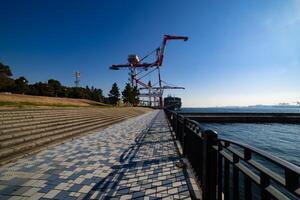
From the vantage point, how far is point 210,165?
9.41 feet

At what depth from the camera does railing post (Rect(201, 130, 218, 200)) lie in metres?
2.76

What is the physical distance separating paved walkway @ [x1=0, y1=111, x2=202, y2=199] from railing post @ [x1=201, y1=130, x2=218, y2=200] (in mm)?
569

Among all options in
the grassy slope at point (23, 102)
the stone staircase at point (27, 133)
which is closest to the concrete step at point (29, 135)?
the stone staircase at point (27, 133)

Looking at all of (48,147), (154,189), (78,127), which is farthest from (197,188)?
(78,127)

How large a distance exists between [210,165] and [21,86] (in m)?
60.7

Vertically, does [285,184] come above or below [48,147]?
above

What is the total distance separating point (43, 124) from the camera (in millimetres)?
9086

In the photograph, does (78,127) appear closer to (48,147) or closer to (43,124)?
(43,124)

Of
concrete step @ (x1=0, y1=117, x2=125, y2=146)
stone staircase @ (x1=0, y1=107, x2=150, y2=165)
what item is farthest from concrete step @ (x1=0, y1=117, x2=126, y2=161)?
concrete step @ (x1=0, y1=117, x2=125, y2=146)

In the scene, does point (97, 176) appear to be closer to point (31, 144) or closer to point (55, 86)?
point (31, 144)

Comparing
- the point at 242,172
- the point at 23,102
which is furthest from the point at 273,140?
the point at 23,102

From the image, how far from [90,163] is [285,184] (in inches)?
189

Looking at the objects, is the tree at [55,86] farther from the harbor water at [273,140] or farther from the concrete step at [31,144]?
the concrete step at [31,144]

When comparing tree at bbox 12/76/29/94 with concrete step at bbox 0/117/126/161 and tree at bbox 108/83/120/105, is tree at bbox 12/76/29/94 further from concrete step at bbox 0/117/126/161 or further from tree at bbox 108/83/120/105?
concrete step at bbox 0/117/126/161
